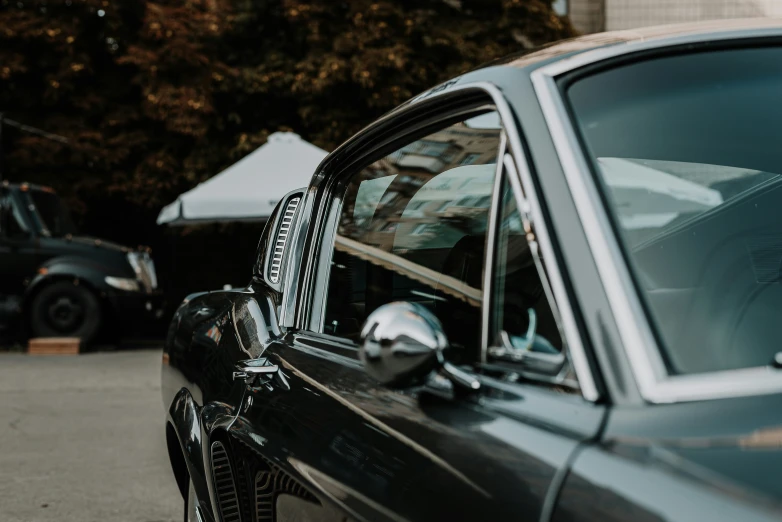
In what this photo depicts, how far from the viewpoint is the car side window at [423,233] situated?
1996mm

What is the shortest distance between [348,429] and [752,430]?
85cm

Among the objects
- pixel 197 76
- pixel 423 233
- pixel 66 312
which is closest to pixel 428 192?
pixel 423 233

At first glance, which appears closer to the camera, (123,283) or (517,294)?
(517,294)

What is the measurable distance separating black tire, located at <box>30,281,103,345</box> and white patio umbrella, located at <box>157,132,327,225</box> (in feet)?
5.46

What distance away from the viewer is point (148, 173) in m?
19.0

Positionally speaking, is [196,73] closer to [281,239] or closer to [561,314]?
[281,239]

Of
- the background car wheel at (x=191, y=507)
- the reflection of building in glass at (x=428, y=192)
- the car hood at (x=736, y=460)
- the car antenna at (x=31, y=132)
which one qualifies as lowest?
the background car wheel at (x=191, y=507)

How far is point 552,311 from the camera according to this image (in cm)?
160

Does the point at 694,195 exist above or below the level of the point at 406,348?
above

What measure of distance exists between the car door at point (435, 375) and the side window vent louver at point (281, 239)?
1.19 ft

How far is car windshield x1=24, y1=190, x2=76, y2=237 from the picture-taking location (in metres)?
15.0

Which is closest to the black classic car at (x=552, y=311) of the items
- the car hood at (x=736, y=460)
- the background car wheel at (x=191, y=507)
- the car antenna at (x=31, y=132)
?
the car hood at (x=736, y=460)

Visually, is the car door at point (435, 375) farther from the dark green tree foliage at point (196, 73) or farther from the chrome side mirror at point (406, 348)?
the dark green tree foliage at point (196, 73)

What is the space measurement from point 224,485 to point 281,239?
860 millimetres
